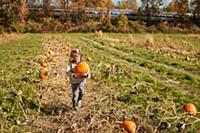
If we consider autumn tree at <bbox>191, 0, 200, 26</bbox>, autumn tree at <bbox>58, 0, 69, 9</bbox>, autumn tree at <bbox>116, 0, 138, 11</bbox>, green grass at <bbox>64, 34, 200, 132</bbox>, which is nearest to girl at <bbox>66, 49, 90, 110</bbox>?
green grass at <bbox>64, 34, 200, 132</bbox>

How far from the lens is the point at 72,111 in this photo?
790 cm

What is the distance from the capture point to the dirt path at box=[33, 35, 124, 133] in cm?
675

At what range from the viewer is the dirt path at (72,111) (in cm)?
675

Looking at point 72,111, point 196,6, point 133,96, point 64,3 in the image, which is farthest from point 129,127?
point 64,3

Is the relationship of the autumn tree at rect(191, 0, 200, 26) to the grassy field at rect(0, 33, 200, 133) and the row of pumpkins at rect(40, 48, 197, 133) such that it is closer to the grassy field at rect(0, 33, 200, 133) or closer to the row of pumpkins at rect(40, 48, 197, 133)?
the grassy field at rect(0, 33, 200, 133)

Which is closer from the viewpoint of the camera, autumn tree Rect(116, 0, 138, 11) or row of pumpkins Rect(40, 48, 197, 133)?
row of pumpkins Rect(40, 48, 197, 133)

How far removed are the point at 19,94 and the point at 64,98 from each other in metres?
1.10

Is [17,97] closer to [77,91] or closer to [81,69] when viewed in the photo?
[77,91]

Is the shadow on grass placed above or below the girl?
below

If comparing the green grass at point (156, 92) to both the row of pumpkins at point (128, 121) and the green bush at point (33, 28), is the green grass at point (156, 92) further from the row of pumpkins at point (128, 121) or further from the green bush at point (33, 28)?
the green bush at point (33, 28)

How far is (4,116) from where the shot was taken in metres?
7.25

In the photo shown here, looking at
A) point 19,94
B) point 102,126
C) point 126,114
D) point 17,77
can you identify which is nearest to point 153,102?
point 126,114

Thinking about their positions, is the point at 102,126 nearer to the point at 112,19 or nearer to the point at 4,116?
the point at 4,116

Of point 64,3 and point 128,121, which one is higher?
point 128,121
